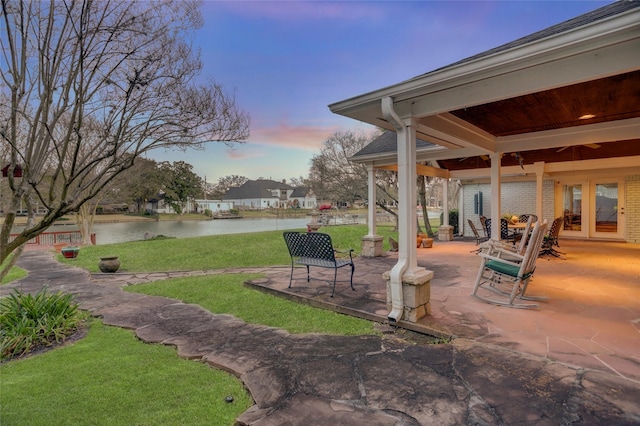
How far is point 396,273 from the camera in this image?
12.7 ft

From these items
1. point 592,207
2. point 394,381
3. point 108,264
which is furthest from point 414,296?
point 592,207

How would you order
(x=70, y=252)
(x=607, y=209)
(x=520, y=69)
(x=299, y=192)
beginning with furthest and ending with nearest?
(x=299, y=192) < (x=607, y=209) < (x=70, y=252) < (x=520, y=69)

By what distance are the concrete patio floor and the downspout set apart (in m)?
0.16

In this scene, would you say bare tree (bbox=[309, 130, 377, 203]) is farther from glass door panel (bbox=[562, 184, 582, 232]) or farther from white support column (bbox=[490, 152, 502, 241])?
white support column (bbox=[490, 152, 502, 241])

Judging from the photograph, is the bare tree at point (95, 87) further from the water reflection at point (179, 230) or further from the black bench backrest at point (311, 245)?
the water reflection at point (179, 230)

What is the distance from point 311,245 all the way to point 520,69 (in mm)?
3569

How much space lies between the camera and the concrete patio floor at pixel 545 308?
10.0 ft

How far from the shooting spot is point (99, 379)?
2828 mm

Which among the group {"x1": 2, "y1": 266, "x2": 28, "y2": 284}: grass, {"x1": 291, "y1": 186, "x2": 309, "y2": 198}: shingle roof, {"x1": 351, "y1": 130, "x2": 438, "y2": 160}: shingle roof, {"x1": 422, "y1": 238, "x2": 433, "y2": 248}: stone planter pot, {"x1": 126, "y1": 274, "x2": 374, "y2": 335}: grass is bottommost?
{"x1": 2, "y1": 266, "x2": 28, "y2": 284}: grass

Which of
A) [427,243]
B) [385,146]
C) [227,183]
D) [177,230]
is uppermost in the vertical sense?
[227,183]

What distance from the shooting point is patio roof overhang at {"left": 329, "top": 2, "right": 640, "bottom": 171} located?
2621mm

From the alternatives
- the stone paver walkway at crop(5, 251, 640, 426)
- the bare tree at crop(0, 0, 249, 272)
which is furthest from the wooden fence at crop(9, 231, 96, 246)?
the stone paver walkway at crop(5, 251, 640, 426)

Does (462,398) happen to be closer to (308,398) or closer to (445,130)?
(308,398)

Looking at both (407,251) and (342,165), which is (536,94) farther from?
(342,165)
